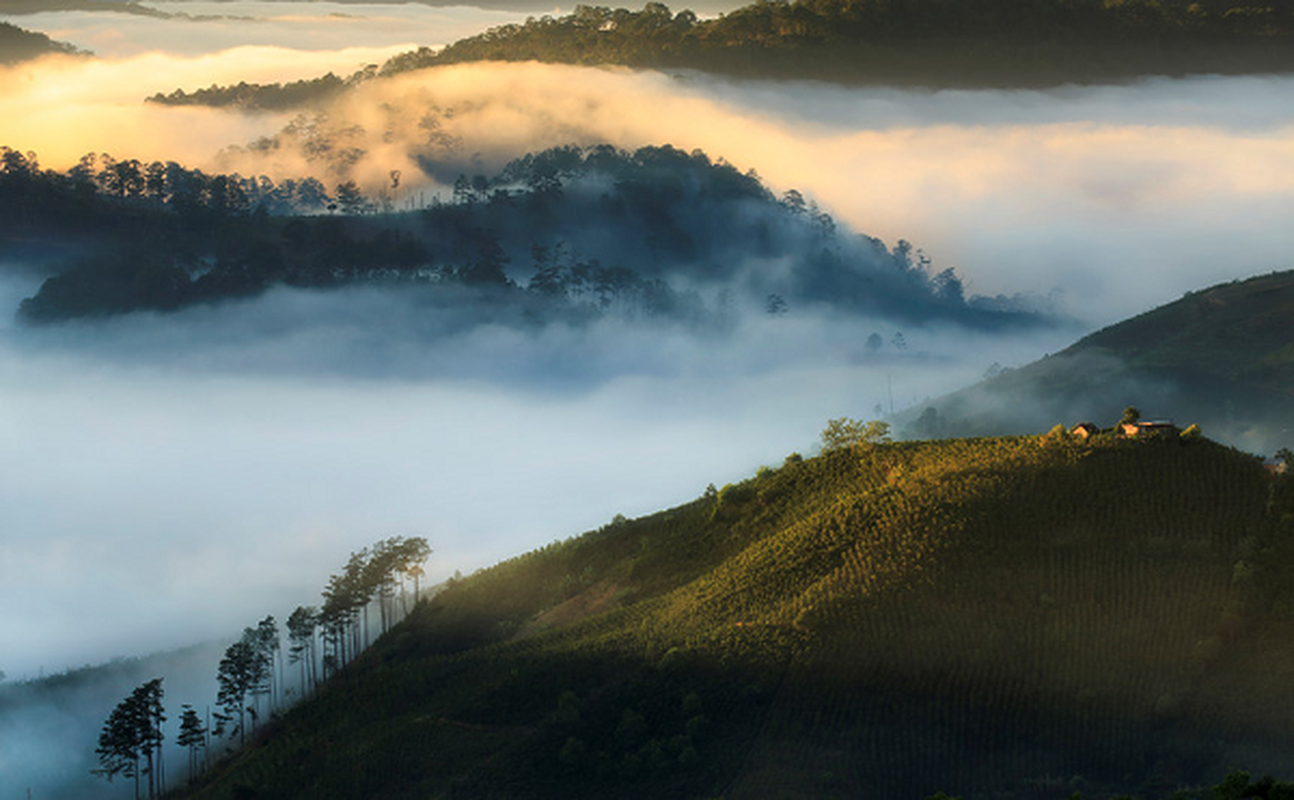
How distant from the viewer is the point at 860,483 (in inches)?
4387

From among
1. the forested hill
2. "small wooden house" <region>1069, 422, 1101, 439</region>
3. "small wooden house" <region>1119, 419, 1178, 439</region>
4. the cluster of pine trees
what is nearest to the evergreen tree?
the cluster of pine trees

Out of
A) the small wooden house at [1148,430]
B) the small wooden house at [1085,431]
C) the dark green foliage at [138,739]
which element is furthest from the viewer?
the dark green foliage at [138,739]

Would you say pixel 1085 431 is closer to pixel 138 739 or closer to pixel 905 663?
pixel 905 663

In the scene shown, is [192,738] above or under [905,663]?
under

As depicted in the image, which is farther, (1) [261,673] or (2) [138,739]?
(1) [261,673]

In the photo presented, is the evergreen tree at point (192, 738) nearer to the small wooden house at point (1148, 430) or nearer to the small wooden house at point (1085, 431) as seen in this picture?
the small wooden house at point (1085, 431)

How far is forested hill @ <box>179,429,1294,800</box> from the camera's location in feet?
259

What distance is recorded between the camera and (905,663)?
279ft

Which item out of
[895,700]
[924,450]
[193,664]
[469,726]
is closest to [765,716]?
[895,700]

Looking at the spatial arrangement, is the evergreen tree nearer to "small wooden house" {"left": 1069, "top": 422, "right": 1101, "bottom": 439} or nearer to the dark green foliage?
the dark green foliage

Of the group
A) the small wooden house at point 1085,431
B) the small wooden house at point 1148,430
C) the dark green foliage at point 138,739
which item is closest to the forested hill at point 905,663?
the small wooden house at point 1148,430

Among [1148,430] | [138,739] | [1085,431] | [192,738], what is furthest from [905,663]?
[138,739]

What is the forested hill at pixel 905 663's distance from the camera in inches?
3108

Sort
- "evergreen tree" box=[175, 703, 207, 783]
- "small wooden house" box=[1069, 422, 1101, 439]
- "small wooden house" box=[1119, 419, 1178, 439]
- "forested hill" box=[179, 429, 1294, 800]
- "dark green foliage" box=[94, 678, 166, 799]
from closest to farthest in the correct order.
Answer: "forested hill" box=[179, 429, 1294, 800]
"small wooden house" box=[1119, 419, 1178, 439]
"small wooden house" box=[1069, 422, 1101, 439]
"dark green foliage" box=[94, 678, 166, 799]
"evergreen tree" box=[175, 703, 207, 783]
